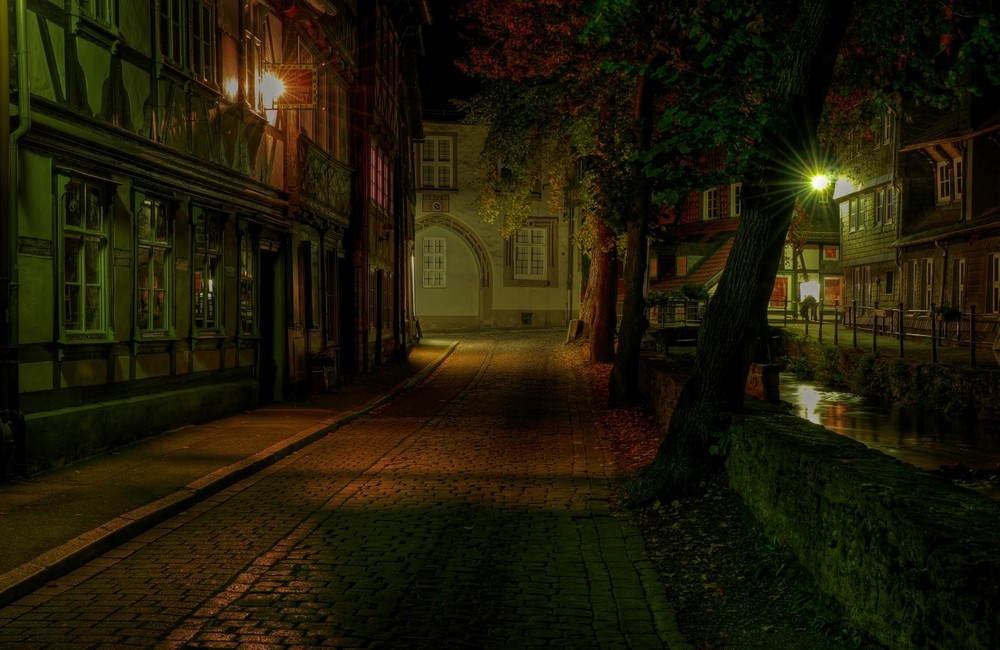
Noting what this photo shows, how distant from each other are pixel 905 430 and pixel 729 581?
33.7 ft

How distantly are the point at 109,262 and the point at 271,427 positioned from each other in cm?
→ 367

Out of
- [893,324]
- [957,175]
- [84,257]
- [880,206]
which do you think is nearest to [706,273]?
[880,206]

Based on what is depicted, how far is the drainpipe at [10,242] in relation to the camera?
8.51 m

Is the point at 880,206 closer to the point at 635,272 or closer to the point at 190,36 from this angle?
the point at 635,272

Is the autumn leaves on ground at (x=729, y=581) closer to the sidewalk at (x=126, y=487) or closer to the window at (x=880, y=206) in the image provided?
Answer: the sidewalk at (x=126, y=487)

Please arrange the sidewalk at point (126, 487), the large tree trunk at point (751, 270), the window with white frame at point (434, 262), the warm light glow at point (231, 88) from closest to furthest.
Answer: the sidewalk at point (126, 487) → the large tree trunk at point (751, 270) → the warm light glow at point (231, 88) → the window with white frame at point (434, 262)

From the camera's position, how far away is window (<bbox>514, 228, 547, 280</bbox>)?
4816 centimetres

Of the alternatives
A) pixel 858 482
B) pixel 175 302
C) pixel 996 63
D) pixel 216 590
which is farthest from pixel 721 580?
pixel 175 302

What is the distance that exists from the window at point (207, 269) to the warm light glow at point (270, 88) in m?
3.03

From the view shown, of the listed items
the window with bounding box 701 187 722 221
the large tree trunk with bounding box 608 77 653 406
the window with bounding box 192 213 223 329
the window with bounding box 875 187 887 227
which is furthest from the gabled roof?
the window with bounding box 192 213 223 329

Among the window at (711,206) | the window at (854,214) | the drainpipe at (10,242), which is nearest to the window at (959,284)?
the window at (854,214)

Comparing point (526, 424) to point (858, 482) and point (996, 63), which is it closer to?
point (996, 63)

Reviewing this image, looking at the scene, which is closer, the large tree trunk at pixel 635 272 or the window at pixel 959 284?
the large tree trunk at pixel 635 272

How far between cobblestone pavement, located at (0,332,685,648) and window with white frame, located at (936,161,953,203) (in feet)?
77.9
